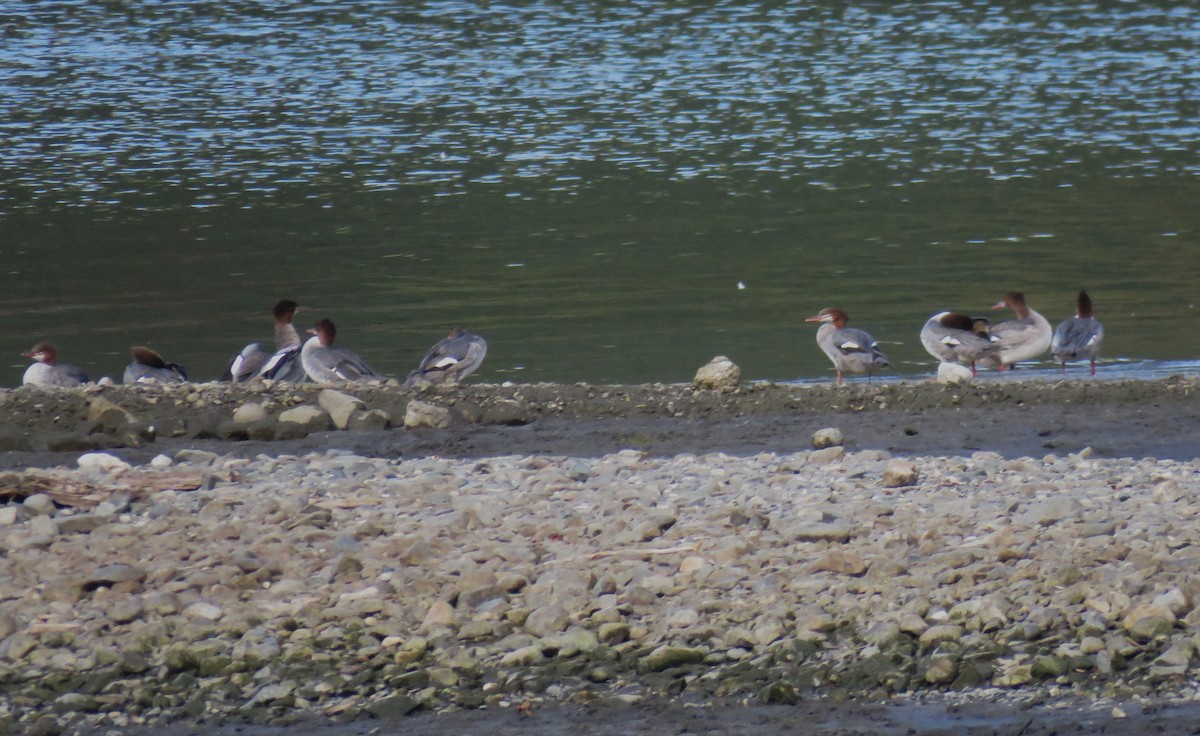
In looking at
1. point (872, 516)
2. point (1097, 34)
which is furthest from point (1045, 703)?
point (1097, 34)

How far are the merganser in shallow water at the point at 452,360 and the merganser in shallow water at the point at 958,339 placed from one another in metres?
3.66

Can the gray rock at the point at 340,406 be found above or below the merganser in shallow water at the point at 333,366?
above

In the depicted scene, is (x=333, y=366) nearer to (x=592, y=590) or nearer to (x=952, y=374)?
(x=952, y=374)

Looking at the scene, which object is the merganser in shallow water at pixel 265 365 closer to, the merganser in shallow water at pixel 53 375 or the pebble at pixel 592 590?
the merganser in shallow water at pixel 53 375

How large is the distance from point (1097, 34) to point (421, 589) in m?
38.8

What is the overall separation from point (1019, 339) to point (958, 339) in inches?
25.2

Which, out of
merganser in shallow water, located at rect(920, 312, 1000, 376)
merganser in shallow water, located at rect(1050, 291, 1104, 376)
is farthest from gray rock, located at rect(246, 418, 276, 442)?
merganser in shallow water, located at rect(1050, 291, 1104, 376)

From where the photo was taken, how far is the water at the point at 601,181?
17.2 metres

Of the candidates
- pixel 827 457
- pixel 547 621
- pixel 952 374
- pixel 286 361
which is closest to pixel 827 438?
pixel 827 457

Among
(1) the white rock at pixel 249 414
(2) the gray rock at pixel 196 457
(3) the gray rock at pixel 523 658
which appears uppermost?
(3) the gray rock at pixel 523 658

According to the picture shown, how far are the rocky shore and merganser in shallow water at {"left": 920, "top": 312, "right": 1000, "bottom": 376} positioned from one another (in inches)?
146

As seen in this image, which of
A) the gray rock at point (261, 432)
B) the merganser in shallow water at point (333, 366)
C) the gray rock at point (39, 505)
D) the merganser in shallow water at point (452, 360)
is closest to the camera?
the gray rock at point (39, 505)

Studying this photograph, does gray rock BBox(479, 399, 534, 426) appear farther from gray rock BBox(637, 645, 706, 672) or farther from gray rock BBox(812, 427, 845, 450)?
gray rock BBox(637, 645, 706, 672)

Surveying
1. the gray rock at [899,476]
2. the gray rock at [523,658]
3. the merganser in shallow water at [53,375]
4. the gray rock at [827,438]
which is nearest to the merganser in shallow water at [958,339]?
the gray rock at [827,438]
